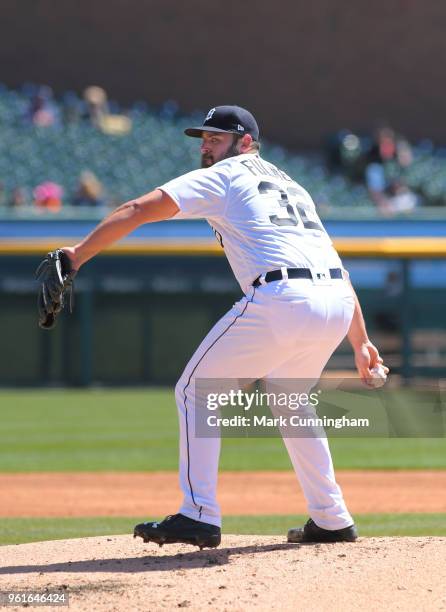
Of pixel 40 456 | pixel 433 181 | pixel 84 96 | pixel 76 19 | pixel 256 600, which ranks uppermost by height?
pixel 76 19

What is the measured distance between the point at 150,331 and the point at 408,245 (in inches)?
142

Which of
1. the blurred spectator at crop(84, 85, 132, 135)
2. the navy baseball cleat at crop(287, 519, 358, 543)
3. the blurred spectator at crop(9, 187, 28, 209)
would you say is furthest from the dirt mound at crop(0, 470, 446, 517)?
the blurred spectator at crop(84, 85, 132, 135)

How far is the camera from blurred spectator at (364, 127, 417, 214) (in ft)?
61.3

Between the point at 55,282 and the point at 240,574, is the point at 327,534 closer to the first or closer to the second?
the point at 240,574

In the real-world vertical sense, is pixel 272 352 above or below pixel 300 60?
below

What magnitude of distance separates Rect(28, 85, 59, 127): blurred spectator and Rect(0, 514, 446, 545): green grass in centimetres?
1388

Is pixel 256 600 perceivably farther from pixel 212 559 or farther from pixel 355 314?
pixel 355 314

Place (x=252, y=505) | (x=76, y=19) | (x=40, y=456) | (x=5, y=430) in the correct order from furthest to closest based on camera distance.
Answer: (x=76, y=19) → (x=5, y=430) → (x=40, y=456) → (x=252, y=505)

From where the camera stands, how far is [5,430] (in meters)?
11.6

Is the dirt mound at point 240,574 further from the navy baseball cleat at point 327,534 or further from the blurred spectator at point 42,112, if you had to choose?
the blurred spectator at point 42,112

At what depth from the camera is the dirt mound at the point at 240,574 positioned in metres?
3.96

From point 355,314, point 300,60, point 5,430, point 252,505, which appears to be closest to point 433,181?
point 300,60

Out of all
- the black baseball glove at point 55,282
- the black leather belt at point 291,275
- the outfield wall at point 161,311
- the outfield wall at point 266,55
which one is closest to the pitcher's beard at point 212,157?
the black leather belt at point 291,275

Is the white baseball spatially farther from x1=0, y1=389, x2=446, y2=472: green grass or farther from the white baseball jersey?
x1=0, y1=389, x2=446, y2=472: green grass
